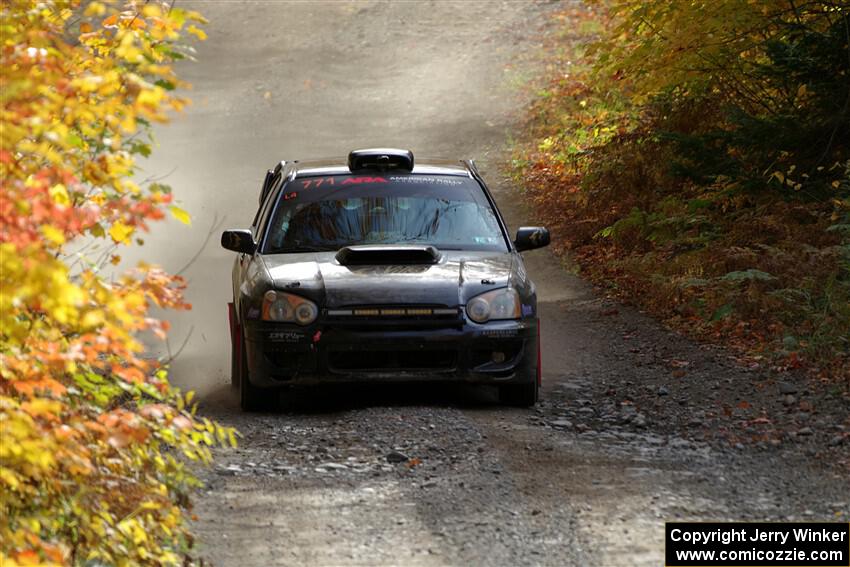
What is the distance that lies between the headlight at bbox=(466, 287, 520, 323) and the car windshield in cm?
93

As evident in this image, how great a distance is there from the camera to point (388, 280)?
915 cm

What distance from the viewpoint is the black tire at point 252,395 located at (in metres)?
9.38

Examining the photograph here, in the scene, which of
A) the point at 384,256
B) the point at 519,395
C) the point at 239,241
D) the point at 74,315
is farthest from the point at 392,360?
the point at 74,315

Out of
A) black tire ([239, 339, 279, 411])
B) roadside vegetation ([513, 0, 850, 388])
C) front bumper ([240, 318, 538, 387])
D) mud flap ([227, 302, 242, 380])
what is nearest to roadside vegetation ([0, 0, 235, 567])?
front bumper ([240, 318, 538, 387])

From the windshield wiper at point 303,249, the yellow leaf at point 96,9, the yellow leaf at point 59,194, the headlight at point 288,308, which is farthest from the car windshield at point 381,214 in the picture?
the yellow leaf at point 59,194

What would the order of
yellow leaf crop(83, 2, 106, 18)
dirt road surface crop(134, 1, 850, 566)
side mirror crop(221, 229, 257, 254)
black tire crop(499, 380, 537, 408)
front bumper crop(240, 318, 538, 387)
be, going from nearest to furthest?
1. yellow leaf crop(83, 2, 106, 18)
2. dirt road surface crop(134, 1, 850, 566)
3. front bumper crop(240, 318, 538, 387)
4. black tire crop(499, 380, 537, 408)
5. side mirror crop(221, 229, 257, 254)

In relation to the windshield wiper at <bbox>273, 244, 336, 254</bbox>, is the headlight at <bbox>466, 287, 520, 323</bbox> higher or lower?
lower

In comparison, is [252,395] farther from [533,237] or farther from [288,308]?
[533,237]

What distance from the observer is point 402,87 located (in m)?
28.8

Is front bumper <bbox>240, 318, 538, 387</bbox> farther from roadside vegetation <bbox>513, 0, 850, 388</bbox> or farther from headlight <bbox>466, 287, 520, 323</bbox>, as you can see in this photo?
roadside vegetation <bbox>513, 0, 850, 388</bbox>

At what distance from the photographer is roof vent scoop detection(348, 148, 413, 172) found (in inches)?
417

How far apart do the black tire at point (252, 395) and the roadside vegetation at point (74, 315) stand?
3.37 meters

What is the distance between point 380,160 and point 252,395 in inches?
92.6

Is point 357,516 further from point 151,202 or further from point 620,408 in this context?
point 620,408
